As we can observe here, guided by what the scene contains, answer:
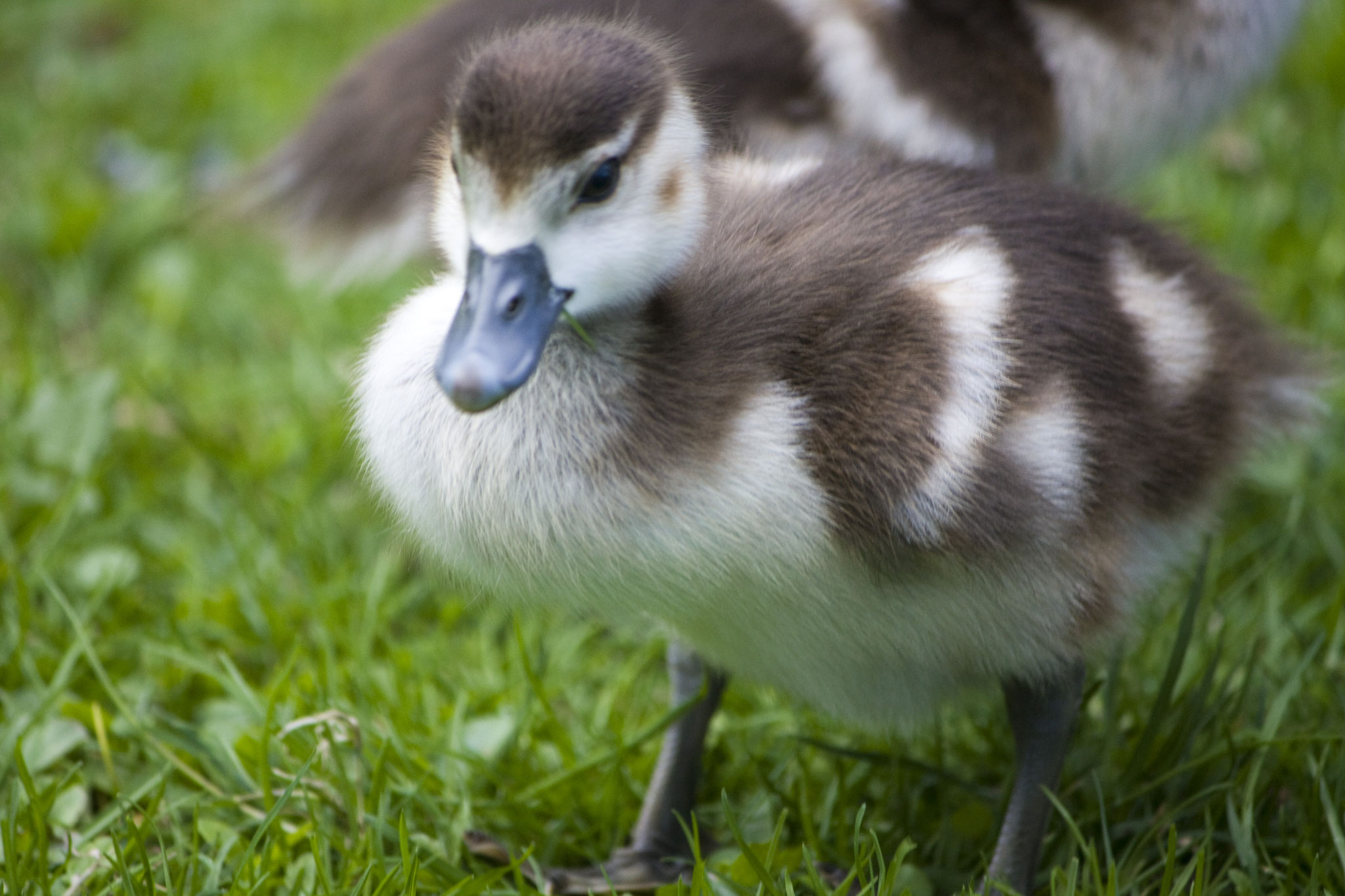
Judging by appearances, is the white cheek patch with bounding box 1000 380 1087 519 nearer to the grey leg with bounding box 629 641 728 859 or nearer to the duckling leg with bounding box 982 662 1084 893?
the duckling leg with bounding box 982 662 1084 893

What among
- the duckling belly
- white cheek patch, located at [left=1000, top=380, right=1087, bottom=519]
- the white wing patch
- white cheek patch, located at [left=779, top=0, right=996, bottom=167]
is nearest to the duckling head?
the duckling belly

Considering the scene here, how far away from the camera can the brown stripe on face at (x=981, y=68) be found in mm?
2252

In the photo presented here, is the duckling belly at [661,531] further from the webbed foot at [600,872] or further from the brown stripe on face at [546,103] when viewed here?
the webbed foot at [600,872]

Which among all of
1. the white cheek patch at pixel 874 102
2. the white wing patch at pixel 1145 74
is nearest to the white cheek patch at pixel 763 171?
the white cheek patch at pixel 874 102

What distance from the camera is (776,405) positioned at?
1397 mm

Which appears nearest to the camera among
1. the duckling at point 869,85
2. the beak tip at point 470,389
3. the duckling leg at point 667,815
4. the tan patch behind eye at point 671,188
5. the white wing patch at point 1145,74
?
the beak tip at point 470,389

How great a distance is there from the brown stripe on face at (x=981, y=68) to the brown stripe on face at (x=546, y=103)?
3.49 ft

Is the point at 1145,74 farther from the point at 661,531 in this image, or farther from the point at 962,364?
the point at 661,531

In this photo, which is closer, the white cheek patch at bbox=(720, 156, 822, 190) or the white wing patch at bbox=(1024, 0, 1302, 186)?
the white cheek patch at bbox=(720, 156, 822, 190)

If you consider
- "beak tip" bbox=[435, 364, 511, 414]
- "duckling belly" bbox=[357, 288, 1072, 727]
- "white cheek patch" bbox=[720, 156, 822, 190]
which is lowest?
"duckling belly" bbox=[357, 288, 1072, 727]

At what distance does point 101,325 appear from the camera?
119 inches

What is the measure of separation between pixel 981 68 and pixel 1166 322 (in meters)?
0.80

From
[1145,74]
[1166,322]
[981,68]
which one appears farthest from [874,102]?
[1166,322]

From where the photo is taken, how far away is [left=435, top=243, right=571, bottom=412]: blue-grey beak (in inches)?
47.6
